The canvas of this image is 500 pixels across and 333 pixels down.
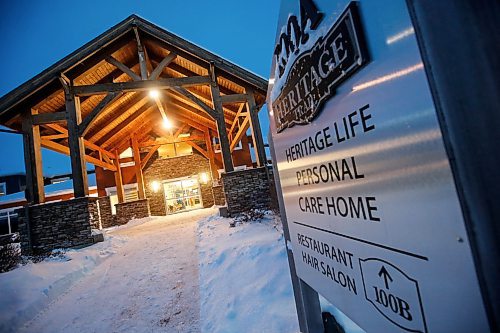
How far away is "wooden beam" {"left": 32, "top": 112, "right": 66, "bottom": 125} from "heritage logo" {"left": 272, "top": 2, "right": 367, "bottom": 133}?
8.81 metres

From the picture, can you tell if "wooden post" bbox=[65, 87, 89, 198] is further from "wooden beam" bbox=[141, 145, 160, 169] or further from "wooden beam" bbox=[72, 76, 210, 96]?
"wooden beam" bbox=[141, 145, 160, 169]

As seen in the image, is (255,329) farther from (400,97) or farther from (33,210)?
(33,210)

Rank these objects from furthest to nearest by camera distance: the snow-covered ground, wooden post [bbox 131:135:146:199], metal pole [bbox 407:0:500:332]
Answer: wooden post [bbox 131:135:146:199] < the snow-covered ground < metal pole [bbox 407:0:500:332]

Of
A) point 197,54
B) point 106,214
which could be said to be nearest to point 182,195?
point 106,214

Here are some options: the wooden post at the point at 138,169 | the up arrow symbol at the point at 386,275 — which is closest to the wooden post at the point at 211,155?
the wooden post at the point at 138,169

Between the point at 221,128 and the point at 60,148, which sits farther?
the point at 60,148

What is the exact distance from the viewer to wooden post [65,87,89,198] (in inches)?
292

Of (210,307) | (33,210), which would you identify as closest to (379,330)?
(210,307)

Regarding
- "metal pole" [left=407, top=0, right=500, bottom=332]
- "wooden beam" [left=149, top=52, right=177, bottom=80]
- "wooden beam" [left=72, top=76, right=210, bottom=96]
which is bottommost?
"metal pole" [left=407, top=0, right=500, bottom=332]

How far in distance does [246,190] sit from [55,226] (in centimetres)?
572

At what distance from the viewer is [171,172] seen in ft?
52.9

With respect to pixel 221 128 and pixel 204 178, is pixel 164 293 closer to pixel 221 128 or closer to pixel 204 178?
pixel 221 128

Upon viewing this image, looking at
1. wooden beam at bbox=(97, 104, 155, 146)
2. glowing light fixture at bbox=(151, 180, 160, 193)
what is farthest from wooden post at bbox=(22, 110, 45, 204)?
glowing light fixture at bbox=(151, 180, 160, 193)

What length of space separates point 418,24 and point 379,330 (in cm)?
98
